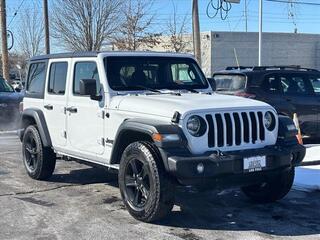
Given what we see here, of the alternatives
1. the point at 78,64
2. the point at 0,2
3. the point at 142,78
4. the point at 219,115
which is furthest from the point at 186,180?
the point at 0,2

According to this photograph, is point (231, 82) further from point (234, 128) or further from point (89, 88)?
point (234, 128)

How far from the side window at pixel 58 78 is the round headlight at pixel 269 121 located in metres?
2.98

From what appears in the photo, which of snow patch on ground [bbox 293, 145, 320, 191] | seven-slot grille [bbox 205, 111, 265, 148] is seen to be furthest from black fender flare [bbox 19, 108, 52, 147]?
snow patch on ground [bbox 293, 145, 320, 191]

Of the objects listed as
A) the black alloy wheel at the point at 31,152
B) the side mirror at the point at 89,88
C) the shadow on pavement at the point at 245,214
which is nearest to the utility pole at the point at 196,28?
the black alloy wheel at the point at 31,152

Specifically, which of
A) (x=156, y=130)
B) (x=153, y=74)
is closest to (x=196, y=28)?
(x=153, y=74)

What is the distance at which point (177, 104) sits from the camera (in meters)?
6.03

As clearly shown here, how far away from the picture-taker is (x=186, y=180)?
5676 millimetres

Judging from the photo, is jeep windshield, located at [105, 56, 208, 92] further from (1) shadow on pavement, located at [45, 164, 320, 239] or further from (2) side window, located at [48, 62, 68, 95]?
(1) shadow on pavement, located at [45, 164, 320, 239]

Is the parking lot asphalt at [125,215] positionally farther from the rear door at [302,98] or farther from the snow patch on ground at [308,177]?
the rear door at [302,98]

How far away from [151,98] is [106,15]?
23.4m

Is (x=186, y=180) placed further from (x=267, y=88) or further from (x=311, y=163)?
(x=267, y=88)

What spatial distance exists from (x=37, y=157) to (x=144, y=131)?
3.01 m

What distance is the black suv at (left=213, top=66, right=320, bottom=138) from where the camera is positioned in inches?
460

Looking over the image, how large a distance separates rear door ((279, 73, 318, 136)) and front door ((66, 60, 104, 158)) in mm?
5752
